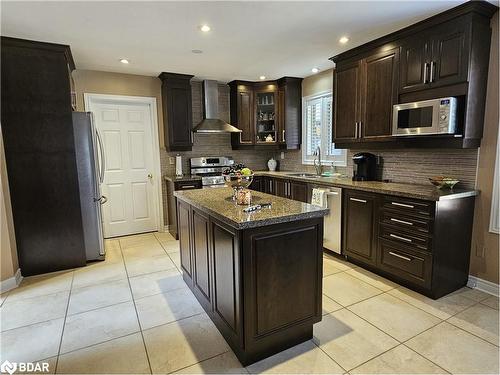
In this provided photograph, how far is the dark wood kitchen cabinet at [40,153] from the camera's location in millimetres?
3057

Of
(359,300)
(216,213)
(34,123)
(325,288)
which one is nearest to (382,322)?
(359,300)

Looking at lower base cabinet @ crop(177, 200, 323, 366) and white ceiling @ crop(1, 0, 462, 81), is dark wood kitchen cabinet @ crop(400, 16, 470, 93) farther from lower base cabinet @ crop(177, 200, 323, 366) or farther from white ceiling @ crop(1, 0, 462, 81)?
lower base cabinet @ crop(177, 200, 323, 366)

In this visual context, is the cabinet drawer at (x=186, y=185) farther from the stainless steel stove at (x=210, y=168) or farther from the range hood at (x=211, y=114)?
the range hood at (x=211, y=114)

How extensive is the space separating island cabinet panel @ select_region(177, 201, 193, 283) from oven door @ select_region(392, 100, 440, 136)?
7.57ft

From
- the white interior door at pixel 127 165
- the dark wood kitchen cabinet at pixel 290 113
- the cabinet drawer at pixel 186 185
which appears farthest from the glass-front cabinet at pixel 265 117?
the white interior door at pixel 127 165

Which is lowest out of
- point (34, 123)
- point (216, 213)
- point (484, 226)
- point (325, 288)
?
point (325, 288)

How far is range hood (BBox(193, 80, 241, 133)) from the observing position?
190 inches

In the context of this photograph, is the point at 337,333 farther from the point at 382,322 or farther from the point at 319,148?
the point at 319,148

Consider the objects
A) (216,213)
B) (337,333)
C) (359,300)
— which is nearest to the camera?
(216,213)

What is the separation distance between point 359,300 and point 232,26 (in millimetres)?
2863

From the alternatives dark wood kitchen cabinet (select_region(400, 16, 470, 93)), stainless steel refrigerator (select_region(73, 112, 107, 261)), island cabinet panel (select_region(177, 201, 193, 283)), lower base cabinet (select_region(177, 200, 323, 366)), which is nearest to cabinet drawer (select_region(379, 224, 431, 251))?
lower base cabinet (select_region(177, 200, 323, 366))

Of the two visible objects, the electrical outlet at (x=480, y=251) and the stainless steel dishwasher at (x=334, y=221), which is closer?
the electrical outlet at (x=480, y=251)

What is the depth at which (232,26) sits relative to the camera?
2.78 meters

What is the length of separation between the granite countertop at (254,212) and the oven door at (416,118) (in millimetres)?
1533
